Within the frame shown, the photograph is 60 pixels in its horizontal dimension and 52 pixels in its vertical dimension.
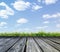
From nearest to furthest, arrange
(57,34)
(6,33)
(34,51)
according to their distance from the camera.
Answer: (34,51), (57,34), (6,33)

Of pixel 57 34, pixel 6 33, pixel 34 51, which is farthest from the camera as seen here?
pixel 6 33

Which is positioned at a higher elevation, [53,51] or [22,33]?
[22,33]

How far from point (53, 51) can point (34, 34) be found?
5.50m

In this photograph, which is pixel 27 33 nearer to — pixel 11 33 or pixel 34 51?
pixel 11 33

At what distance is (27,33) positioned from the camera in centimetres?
750

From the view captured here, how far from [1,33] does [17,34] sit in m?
0.90

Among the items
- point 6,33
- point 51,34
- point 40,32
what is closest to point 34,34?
point 40,32

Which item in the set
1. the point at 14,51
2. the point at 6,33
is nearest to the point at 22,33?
the point at 6,33

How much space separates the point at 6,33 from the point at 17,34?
598 mm

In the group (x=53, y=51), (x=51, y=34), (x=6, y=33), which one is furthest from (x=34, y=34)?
(x=53, y=51)

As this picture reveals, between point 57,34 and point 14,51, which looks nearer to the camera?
point 14,51

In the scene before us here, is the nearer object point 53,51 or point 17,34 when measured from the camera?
point 53,51

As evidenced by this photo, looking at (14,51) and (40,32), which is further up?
(40,32)

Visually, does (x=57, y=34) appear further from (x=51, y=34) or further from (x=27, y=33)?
(x=27, y=33)
